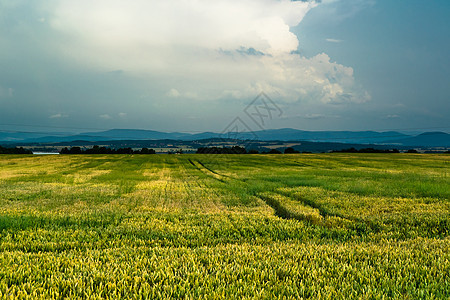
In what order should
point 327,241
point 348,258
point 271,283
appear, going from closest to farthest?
point 271,283 → point 348,258 → point 327,241

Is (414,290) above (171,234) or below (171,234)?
above

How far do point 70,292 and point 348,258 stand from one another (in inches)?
205

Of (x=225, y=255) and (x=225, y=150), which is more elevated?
(x=225, y=255)

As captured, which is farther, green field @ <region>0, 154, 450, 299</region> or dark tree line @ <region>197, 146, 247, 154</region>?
dark tree line @ <region>197, 146, 247, 154</region>

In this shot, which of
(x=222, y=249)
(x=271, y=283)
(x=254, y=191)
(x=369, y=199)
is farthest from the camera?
(x=254, y=191)

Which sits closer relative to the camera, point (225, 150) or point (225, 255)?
point (225, 255)

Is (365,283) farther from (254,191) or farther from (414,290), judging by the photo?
(254,191)

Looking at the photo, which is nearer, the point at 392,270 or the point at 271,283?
the point at 271,283

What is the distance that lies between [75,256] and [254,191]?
1420 centimetres

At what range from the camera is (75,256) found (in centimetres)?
537

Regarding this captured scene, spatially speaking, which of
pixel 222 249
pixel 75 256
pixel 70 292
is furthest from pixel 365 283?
pixel 75 256

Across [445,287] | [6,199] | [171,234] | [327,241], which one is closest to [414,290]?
[445,287]

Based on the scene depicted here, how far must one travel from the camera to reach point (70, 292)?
3.77m

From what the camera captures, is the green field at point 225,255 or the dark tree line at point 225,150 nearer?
the green field at point 225,255
